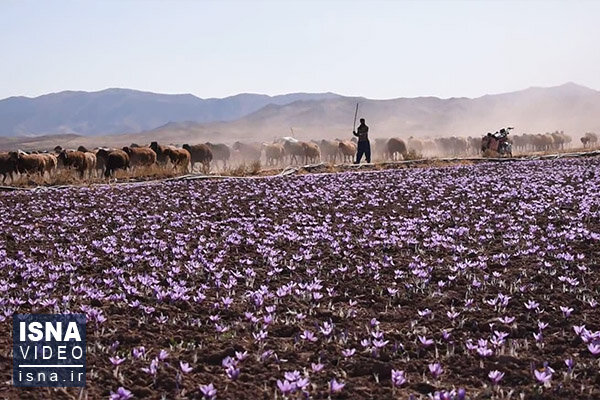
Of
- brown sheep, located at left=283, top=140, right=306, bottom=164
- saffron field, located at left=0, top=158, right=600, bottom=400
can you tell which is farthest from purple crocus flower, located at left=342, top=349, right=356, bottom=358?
brown sheep, located at left=283, top=140, right=306, bottom=164

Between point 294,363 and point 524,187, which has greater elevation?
point 524,187

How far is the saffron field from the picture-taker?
475cm

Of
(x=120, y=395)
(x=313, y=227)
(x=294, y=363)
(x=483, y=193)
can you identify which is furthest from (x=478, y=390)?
(x=483, y=193)

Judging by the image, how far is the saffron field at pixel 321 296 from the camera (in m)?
Answer: 4.75

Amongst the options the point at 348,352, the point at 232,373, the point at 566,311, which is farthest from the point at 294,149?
the point at 232,373

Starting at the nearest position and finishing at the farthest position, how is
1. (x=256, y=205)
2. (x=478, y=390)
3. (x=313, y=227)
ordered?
(x=478, y=390) → (x=313, y=227) → (x=256, y=205)

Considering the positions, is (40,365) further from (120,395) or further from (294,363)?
(294,363)

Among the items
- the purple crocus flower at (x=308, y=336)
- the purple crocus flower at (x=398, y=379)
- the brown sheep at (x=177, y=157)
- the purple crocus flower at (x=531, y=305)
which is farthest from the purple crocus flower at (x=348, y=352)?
the brown sheep at (x=177, y=157)

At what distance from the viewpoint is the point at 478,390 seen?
456cm

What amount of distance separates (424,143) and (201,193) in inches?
1652

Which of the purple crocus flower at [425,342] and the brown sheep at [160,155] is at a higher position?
the brown sheep at [160,155]

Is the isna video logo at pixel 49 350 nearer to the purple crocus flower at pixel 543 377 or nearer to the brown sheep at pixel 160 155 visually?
the purple crocus flower at pixel 543 377

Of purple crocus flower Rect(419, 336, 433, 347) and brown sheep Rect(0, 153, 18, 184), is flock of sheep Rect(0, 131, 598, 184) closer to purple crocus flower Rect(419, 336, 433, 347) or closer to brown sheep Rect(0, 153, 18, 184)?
brown sheep Rect(0, 153, 18, 184)

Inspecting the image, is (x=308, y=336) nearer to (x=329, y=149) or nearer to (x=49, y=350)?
(x=49, y=350)
